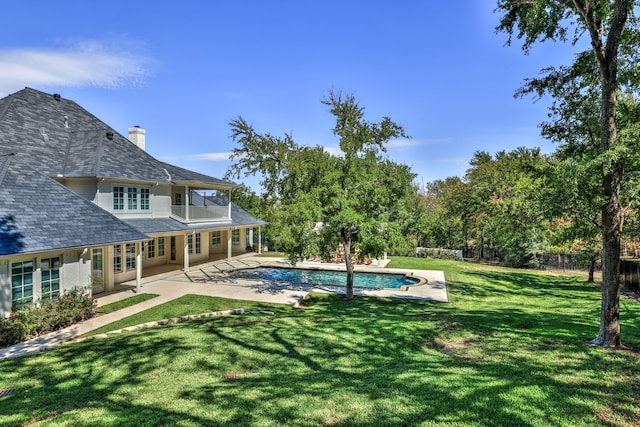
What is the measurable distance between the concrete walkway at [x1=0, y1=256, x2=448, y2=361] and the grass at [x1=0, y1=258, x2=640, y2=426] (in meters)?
1.31

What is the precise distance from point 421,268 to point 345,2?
15.9 meters

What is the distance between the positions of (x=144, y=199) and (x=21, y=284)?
321 inches

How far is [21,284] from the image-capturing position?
10.1m

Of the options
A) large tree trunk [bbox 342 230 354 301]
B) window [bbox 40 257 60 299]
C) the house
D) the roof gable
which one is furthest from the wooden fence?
window [bbox 40 257 60 299]

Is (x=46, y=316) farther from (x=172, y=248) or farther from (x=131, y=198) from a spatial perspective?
(x=172, y=248)

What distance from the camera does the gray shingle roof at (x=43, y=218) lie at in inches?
394

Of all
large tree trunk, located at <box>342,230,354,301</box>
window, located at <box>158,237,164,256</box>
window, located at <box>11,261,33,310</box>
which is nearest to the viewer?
window, located at <box>11,261,33,310</box>

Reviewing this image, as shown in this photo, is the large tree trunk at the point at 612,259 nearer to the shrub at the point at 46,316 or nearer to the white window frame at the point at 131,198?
the shrub at the point at 46,316

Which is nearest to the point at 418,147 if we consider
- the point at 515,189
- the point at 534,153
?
the point at 534,153

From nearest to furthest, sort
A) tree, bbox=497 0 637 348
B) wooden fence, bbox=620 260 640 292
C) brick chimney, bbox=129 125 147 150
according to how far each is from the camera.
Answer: tree, bbox=497 0 637 348, wooden fence, bbox=620 260 640 292, brick chimney, bbox=129 125 147 150

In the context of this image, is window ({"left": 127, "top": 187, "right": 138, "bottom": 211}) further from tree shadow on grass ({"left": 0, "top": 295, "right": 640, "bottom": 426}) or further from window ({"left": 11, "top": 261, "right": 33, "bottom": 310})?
tree shadow on grass ({"left": 0, "top": 295, "right": 640, "bottom": 426})

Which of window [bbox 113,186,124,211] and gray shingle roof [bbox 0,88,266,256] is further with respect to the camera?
window [bbox 113,186,124,211]

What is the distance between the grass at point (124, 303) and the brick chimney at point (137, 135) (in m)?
11.1

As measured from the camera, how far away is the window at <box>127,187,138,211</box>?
1672cm
